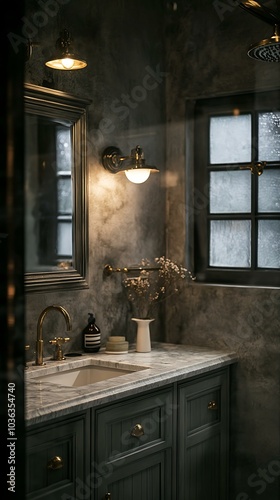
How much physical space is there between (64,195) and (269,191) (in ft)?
3.20

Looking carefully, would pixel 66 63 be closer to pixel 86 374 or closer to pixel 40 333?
pixel 40 333

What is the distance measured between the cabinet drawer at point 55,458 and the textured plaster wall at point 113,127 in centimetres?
53

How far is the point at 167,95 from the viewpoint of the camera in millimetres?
3135

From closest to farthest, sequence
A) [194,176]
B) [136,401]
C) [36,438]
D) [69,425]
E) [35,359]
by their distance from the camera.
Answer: [36,438]
[69,425]
[136,401]
[35,359]
[194,176]

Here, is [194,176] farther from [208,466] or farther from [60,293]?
[208,466]

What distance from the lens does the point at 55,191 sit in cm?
246

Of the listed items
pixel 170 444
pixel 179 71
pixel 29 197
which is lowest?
pixel 170 444

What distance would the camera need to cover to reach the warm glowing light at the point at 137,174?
8.90ft

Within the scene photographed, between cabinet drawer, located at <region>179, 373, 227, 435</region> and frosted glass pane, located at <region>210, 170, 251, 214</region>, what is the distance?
79cm

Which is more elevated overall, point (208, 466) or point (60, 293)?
point (60, 293)

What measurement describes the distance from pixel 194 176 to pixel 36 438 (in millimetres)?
1682

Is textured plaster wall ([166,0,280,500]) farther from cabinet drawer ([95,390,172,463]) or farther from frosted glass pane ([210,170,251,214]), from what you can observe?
cabinet drawer ([95,390,172,463])

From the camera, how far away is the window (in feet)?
9.45

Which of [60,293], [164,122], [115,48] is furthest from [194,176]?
[60,293]
